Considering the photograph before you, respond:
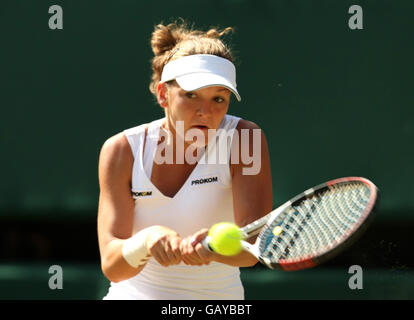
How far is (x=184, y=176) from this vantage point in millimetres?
2449

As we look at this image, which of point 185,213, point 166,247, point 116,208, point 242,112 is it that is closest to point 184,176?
point 185,213

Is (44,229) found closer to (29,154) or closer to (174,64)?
(29,154)

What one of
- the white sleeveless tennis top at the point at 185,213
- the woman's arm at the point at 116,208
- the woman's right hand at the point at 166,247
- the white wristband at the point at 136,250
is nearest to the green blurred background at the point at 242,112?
the white sleeveless tennis top at the point at 185,213

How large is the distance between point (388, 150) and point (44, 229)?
1.96 metres

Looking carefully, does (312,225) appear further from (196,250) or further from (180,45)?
(180,45)

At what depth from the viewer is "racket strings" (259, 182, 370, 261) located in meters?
1.94

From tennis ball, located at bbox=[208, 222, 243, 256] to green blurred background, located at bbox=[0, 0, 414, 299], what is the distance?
186 cm

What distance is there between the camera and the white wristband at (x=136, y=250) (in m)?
2.10

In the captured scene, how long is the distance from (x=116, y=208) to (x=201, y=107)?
0.44 metres

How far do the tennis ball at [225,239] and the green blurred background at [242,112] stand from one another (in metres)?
1.86

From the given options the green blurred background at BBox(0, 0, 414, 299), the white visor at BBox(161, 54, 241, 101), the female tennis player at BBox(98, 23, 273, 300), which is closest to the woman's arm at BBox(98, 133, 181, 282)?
the female tennis player at BBox(98, 23, 273, 300)

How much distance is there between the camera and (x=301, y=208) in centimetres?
216

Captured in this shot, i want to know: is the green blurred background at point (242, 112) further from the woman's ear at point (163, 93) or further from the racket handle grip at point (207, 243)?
the racket handle grip at point (207, 243)
